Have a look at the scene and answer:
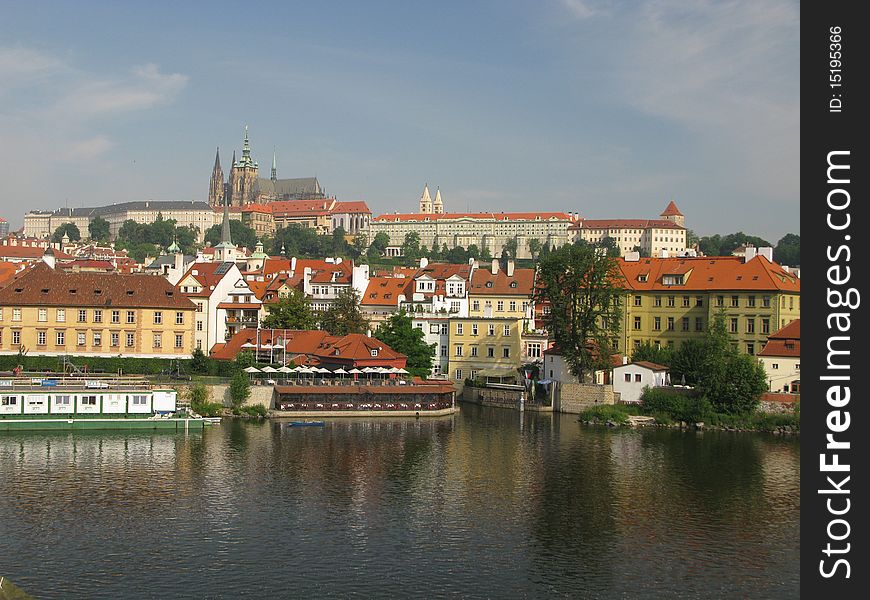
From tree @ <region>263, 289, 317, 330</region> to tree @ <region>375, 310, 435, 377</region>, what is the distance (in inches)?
235

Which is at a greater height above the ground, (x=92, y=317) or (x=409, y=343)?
(x=92, y=317)

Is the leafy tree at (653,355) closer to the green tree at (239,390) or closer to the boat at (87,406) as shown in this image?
the green tree at (239,390)

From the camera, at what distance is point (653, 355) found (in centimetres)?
6975

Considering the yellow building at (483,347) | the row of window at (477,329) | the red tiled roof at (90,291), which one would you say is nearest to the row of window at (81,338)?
the red tiled roof at (90,291)

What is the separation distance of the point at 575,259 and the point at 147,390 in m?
29.0

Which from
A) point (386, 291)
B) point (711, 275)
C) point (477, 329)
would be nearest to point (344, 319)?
point (477, 329)

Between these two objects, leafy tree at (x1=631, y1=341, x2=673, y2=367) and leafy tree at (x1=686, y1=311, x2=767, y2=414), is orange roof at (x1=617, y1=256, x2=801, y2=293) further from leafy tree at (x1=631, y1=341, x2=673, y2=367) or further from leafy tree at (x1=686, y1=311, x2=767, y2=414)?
leafy tree at (x1=686, y1=311, x2=767, y2=414)

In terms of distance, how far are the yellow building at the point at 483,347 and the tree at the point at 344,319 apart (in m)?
6.97

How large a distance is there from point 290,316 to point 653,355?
25.4 metres

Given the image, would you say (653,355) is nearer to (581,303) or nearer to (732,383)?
(581,303)

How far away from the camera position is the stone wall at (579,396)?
6481cm

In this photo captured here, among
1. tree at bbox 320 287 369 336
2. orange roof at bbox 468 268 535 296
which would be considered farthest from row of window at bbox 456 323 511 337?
tree at bbox 320 287 369 336

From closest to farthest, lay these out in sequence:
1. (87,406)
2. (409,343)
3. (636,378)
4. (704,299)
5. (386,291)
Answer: (87,406)
(636,378)
(409,343)
(704,299)
(386,291)
